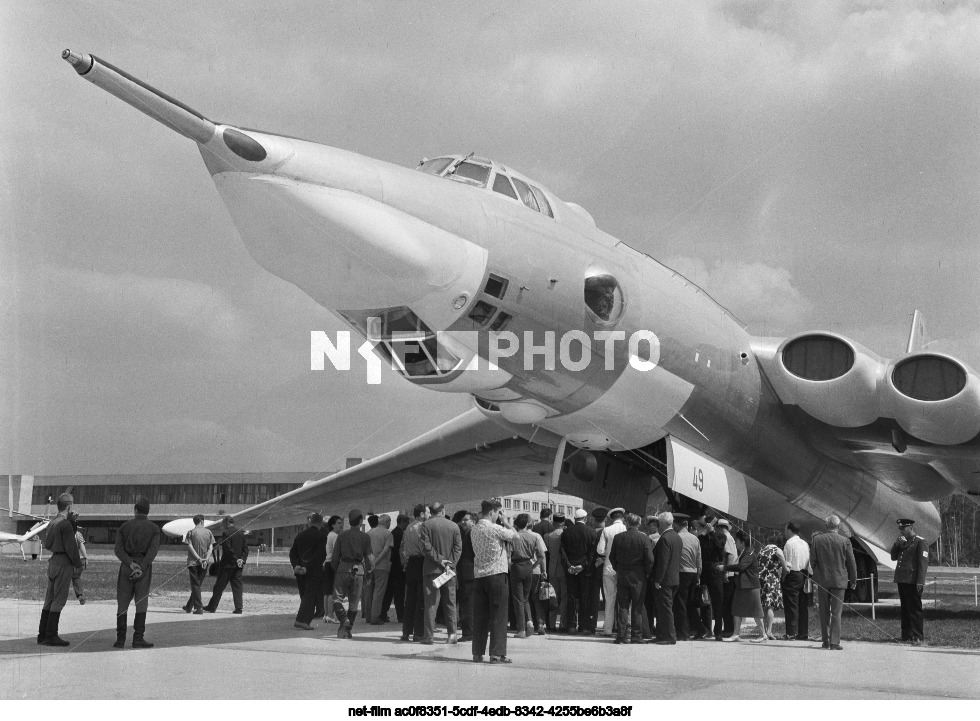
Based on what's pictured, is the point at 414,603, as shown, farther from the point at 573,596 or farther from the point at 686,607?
the point at 686,607

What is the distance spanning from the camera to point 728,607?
32.7 feet

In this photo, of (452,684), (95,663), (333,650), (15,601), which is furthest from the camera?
(15,601)

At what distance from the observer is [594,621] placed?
9.88 meters

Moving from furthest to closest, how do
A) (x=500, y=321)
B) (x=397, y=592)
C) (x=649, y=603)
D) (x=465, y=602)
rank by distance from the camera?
1. (x=397, y=592)
2. (x=649, y=603)
3. (x=465, y=602)
4. (x=500, y=321)

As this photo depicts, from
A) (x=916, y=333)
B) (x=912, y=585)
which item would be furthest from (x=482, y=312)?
Answer: (x=916, y=333)

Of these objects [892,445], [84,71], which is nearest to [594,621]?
[892,445]

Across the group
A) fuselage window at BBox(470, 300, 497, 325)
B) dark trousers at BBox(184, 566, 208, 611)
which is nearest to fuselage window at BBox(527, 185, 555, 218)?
fuselage window at BBox(470, 300, 497, 325)

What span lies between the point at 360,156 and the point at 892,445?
7.77 m

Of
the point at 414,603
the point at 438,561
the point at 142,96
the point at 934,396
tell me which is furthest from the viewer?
the point at 934,396

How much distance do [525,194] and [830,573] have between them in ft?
15.0

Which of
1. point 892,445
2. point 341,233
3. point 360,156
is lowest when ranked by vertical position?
point 892,445

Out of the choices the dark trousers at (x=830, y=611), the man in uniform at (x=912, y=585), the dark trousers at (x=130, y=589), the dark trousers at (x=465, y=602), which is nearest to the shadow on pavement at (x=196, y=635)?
the dark trousers at (x=130, y=589)
